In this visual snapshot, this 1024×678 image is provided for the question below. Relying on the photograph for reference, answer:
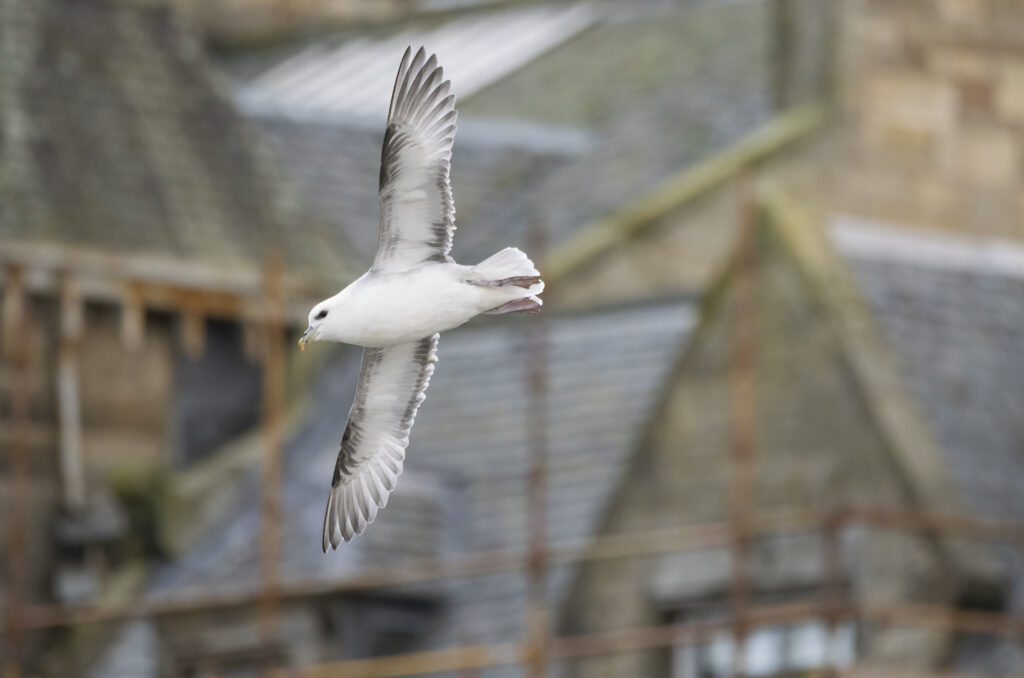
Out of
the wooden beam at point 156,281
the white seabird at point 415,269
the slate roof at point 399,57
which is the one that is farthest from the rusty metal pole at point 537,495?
the white seabird at point 415,269

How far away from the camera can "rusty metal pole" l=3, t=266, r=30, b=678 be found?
39531 millimetres

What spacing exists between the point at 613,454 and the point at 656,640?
18.7ft

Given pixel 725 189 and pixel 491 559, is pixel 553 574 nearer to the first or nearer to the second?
pixel 491 559

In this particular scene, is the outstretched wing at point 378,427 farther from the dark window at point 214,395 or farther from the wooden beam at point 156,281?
the dark window at point 214,395

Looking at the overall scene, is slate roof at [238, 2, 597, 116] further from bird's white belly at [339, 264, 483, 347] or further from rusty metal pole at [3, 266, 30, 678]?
bird's white belly at [339, 264, 483, 347]

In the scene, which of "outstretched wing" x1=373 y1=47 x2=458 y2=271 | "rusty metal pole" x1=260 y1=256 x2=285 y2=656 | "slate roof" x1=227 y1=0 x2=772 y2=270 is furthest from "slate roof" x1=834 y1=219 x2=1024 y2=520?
"outstretched wing" x1=373 y1=47 x2=458 y2=271

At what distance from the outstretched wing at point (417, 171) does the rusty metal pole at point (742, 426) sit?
1336 cm

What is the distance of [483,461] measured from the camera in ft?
133

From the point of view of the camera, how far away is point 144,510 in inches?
1690

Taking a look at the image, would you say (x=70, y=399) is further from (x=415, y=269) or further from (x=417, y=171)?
(x=415, y=269)

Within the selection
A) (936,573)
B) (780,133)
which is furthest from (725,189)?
(936,573)

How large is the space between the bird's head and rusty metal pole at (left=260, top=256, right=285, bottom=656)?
58.6 feet

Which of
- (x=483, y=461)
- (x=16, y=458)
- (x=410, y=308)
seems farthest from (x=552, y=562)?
(x=410, y=308)

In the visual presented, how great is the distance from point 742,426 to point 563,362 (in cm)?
767
